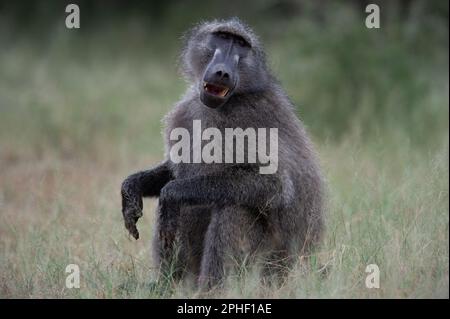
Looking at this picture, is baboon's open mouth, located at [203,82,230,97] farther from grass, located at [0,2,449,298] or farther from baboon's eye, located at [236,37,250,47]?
grass, located at [0,2,449,298]

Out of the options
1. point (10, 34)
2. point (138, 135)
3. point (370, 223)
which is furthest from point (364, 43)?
point (10, 34)

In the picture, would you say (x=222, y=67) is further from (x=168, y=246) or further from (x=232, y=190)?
(x=168, y=246)

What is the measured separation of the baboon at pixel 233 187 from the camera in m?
4.67

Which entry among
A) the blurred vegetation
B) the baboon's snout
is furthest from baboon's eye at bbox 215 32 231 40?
the blurred vegetation

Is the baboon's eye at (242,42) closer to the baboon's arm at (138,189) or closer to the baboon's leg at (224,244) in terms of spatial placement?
the baboon's arm at (138,189)

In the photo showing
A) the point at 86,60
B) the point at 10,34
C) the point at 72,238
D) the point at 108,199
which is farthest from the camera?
the point at 10,34

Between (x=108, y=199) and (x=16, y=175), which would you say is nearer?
(x=108, y=199)

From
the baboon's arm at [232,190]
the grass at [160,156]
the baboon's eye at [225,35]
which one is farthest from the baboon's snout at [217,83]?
the grass at [160,156]

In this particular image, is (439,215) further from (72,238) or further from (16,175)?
(16,175)

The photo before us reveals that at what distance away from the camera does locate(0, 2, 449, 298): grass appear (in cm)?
464

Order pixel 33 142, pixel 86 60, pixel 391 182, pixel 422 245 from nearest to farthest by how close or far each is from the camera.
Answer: pixel 422 245, pixel 391 182, pixel 33 142, pixel 86 60
